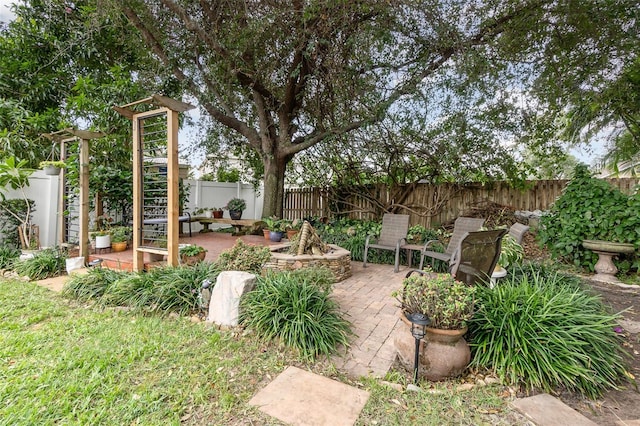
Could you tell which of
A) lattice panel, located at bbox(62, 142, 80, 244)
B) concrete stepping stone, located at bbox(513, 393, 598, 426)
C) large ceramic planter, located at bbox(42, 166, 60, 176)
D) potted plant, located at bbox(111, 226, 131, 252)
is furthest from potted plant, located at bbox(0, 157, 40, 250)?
concrete stepping stone, located at bbox(513, 393, 598, 426)

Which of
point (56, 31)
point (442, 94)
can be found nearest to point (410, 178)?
point (442, 94)

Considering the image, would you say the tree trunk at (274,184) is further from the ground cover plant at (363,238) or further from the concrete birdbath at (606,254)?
the concrete birdbath at (606,254)

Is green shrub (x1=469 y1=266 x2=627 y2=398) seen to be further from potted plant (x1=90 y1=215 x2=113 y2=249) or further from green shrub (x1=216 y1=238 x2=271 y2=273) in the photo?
potted plant (x1=90 y1=215 x2=113 y2=249)

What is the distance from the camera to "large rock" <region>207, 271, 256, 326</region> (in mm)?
2877

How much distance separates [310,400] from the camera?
1.87m

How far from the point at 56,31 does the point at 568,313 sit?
36.0 feet

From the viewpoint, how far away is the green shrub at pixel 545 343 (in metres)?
2.00

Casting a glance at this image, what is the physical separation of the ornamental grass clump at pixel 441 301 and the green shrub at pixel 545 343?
0.29 metres

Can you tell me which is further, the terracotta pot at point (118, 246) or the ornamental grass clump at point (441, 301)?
the terracotta pot at point (118, 246)

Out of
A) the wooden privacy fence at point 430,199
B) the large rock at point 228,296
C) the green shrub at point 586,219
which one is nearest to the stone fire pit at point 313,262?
the large rock at point 228,296

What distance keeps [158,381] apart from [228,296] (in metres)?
0.97

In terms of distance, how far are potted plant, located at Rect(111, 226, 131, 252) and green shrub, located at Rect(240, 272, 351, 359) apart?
3873 millimetres

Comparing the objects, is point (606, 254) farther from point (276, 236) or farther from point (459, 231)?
point (276, 236)

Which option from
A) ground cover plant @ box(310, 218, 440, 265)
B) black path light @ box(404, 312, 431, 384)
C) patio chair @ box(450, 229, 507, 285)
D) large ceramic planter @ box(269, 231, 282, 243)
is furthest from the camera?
large ceramic planter @ box(269, 231, 282, 243)
